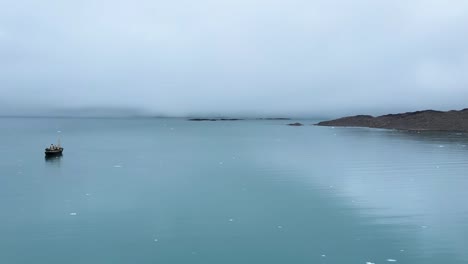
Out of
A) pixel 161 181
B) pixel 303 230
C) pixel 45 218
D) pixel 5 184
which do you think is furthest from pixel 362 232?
pixel 5 184

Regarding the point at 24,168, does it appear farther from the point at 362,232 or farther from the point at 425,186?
the point at 425,186

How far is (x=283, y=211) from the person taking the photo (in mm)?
22172

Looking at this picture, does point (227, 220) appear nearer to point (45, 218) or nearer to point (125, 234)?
point (125, 234)

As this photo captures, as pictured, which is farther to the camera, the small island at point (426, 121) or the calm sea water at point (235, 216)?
the small island at point (426, 121)

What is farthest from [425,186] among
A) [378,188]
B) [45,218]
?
[45,218]

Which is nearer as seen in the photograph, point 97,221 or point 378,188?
point 97,221

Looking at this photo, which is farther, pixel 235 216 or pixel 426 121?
pixel 426 121

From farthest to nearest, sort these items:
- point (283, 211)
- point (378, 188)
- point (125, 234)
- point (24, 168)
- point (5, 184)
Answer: point (24, 168) → point (5, 184) → point (378, 188) → point (283, 211) → point (125, 234)

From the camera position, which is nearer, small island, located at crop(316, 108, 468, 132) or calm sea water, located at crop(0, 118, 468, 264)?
calm sea water, located at crop(0, 118, 468, 264)

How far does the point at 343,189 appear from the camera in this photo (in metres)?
28.7

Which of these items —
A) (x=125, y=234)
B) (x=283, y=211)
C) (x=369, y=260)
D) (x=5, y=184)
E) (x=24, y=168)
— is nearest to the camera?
(x=369, y=260)

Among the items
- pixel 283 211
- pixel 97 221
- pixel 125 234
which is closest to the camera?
pixel 125 234

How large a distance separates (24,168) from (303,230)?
35587mm

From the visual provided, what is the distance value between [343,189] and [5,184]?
2827 cm
